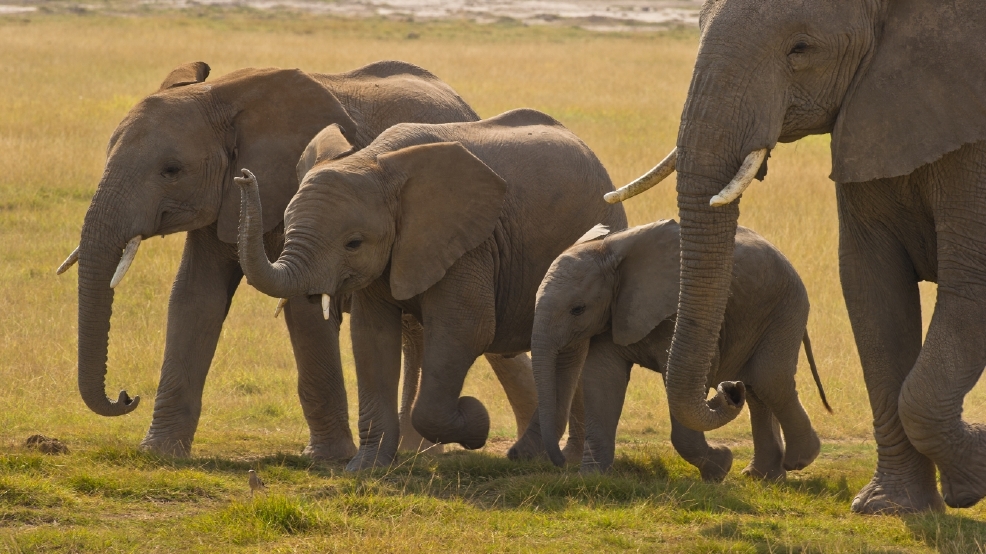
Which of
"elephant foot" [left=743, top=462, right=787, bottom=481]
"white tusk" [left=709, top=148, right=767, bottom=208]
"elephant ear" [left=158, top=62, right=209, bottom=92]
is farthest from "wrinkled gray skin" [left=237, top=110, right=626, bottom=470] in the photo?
"white tusk" [left=709, top=148, right=767, bottom=208]

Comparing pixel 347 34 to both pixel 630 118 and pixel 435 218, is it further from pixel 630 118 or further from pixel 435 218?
pixel 435 218

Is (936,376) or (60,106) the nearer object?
(936,376)

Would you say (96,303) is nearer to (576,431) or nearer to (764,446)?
(576,431)

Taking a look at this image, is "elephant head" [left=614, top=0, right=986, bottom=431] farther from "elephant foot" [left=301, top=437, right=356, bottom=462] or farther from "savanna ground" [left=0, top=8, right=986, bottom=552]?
"elephant foot" [left=301, top=437, right=356, bottom=462]

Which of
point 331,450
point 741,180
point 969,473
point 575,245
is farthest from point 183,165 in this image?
point 969,473

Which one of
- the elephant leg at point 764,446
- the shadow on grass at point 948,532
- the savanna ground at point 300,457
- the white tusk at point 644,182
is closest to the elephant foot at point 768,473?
the elephant leg at point 764,446

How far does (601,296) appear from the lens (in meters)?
8.17

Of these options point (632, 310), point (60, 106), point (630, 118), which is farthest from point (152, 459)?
point (630, 118)

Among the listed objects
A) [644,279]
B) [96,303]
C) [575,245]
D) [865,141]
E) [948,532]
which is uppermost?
[865,141]

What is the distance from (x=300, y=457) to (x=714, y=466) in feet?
8.19

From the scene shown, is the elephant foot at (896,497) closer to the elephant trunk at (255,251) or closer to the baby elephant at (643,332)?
the baby elephant at (643,332)

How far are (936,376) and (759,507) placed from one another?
1270mm

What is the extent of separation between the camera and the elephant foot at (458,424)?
8.30 meters

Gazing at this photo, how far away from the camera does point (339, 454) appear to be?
9.18 meters
